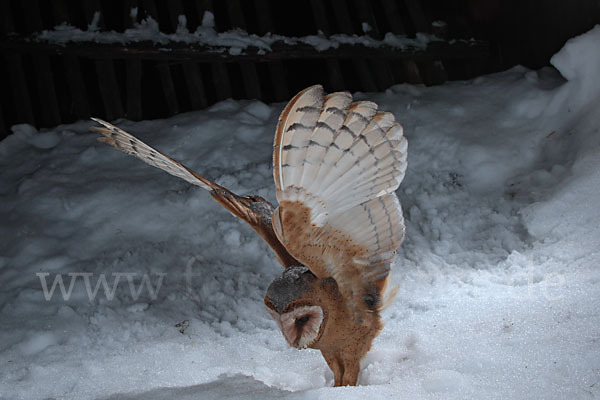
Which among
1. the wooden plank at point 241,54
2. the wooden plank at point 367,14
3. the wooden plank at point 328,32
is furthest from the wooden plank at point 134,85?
the wooden plank at point 367,14

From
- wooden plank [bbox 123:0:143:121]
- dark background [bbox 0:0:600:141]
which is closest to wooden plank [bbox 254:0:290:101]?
dark background [bbox 0:0:600:141]

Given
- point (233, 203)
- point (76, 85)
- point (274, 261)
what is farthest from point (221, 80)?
point (233, 203)

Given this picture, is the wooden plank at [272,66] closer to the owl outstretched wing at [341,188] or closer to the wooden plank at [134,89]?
the wooden plank at [134,89]

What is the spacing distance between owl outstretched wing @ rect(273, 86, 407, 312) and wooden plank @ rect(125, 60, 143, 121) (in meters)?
2.51

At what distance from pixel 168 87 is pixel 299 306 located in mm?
2605

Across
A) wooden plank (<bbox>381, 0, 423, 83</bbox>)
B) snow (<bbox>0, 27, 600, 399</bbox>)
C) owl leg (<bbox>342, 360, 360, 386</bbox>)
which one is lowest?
owl leg (<bbox>342, 360, 360, 386</bbox>)

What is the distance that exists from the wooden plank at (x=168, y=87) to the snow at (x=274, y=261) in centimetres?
18

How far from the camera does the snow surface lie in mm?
3537

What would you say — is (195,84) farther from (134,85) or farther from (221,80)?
(134,85)

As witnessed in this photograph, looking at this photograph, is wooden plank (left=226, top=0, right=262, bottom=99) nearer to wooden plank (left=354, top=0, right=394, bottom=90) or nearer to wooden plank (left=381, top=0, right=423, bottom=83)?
wooden plank (left=354, top=0, right=394, bottom=90)

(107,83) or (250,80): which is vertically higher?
(107,83)

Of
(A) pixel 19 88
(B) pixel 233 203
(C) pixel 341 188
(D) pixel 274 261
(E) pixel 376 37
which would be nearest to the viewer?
(C) pixel 341 188

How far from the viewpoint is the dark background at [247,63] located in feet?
11.9

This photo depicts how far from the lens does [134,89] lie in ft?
12.4
